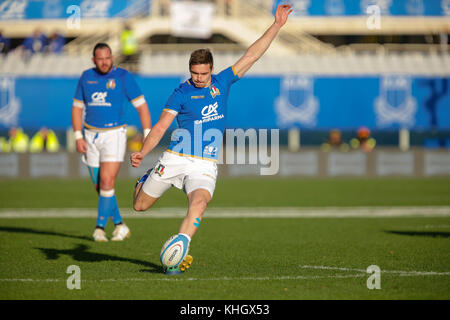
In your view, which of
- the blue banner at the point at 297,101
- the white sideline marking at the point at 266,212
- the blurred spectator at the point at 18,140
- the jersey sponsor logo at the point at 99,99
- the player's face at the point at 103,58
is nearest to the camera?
the player's face at the point at 103,58

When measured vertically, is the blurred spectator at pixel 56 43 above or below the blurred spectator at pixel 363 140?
above

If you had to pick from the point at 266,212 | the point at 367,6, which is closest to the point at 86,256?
the point at 266,212

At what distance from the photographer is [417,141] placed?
3180 cm

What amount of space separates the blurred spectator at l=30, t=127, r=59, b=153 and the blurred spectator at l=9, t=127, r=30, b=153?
0.34m

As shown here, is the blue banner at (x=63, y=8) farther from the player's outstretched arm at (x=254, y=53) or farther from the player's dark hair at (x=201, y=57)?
the player's dark hair at (x=201, y=57)

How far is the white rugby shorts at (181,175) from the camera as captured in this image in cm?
776

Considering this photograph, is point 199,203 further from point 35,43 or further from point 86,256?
point 35,43

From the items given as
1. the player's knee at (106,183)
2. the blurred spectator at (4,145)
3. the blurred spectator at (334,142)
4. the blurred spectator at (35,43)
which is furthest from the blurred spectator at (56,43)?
the player's knee at (106,183)

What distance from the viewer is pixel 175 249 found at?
7.28 meters

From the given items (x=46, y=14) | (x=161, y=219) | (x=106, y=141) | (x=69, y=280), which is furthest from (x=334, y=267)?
(x=46, y=14)

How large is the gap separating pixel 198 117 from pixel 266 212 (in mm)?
8190

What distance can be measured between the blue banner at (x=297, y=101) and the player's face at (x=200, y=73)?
76.1ft

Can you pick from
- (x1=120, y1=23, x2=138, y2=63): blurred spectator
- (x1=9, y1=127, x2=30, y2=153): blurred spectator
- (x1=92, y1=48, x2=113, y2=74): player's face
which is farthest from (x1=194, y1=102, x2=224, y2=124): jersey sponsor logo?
(x1=120, y1=23, x2=138, y2=63): blurred spectator
